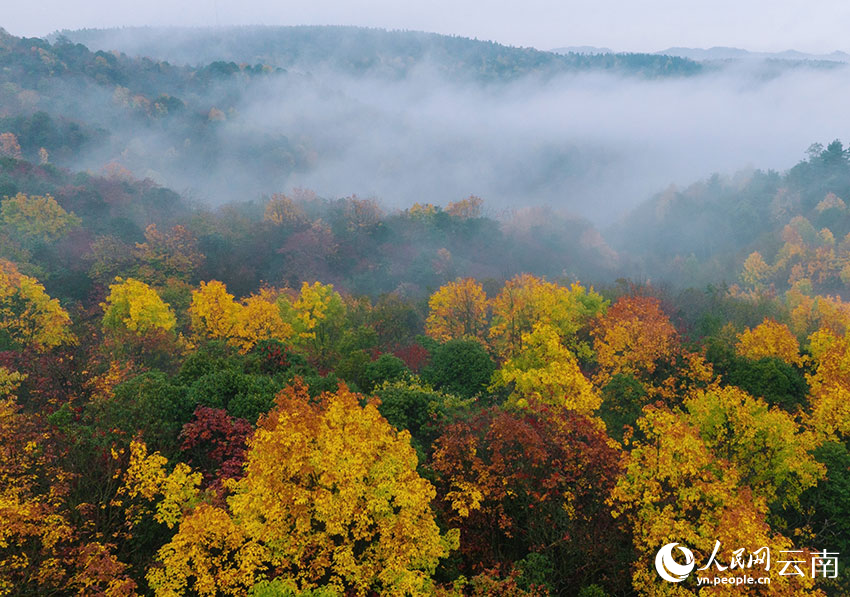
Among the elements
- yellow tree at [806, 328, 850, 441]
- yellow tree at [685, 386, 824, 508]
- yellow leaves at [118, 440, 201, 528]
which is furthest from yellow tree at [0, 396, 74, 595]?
yellow tree at [806, 328, 850, 441]

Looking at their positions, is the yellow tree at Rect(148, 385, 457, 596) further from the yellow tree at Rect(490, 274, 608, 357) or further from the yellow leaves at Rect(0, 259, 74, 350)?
the yellow leaves at Rect(0, 259, 74, 350)

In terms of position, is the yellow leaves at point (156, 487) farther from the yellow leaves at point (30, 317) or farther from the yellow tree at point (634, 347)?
the yellow tree at point (634, 347)

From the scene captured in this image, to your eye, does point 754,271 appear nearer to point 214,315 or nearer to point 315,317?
point 315,317

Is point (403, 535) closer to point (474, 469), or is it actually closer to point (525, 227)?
point (474, 469)

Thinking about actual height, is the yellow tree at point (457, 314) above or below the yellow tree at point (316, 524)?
below

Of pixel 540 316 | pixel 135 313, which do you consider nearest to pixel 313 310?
pixel 135 313

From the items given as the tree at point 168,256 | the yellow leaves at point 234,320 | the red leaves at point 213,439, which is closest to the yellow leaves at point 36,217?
the tree at point 168,256
